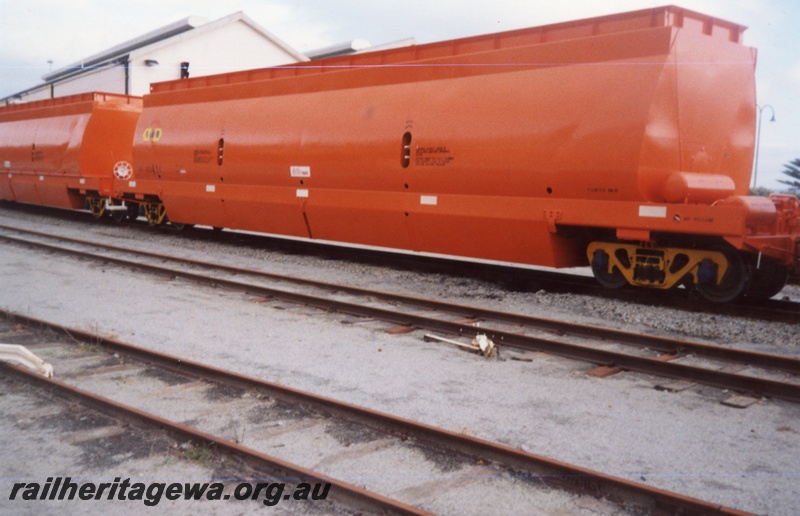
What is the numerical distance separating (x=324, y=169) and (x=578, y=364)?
7.07 m

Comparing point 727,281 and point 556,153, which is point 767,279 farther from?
point 556,153

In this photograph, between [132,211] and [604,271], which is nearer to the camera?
[604,271]

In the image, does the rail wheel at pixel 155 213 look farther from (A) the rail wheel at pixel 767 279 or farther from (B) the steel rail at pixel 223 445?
(A) the rail wheel at pixel 767 279

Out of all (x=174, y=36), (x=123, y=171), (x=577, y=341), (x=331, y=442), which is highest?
(x=174, y=36)

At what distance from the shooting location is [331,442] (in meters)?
4.45

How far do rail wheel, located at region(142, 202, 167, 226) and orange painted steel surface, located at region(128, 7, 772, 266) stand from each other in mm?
4459

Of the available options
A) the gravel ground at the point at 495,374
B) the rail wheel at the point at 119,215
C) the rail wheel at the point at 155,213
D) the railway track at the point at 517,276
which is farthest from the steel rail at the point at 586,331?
the rail wheel at the point at 119,215

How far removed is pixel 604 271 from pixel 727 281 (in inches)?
63.9

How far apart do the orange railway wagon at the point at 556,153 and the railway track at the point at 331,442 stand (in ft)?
16.6

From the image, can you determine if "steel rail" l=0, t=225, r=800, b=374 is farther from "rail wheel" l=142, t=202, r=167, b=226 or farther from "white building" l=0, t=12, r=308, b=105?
"white building" l=0, t=12, r=308, b=105

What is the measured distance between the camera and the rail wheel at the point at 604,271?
30.9 ft

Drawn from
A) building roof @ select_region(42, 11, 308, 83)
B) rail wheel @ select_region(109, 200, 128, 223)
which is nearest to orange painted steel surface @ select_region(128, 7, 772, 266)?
rail wheel @ select_region(109, 200, 128, 223)

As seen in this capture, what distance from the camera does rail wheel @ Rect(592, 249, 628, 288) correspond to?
371 inches

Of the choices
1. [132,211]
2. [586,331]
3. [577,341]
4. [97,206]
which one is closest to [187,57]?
[97,206]
